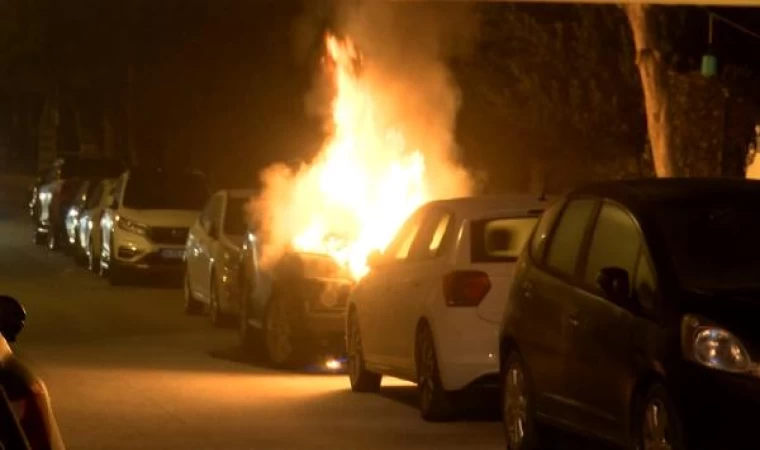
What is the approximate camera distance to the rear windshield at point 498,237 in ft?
45.6

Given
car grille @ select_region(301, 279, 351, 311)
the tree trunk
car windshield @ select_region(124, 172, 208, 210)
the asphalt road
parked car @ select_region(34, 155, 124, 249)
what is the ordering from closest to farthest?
the asphalt road, car grille @ select_region(301, 279, 351, 311), the tree trunk, car windshield @ select_region(124, 172, 208, 210), parked car @ select_region(34, 155, 124, 249)

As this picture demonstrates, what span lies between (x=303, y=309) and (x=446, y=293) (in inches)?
178

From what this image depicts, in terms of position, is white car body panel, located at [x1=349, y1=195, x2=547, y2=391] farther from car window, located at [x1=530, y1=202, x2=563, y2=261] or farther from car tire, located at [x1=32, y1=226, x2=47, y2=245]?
car tire, located at [x1=32, y1=226, x2=47, y2=245]

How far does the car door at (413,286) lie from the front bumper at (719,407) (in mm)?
4503

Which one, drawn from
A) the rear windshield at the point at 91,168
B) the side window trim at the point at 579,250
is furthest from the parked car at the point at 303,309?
the rear windshield at the point at 91,168

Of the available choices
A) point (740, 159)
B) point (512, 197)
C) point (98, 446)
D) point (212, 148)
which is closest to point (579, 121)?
point (740, 159)

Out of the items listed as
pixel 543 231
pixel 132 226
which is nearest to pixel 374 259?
pixel 543 231

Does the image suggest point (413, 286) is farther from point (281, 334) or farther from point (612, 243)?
point (281, 334)

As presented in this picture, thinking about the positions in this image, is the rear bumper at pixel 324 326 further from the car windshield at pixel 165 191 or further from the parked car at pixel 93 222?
the parked car at pixel 93 222

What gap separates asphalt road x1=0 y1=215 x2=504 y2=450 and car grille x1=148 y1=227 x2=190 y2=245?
415cm

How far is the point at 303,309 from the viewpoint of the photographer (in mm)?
18062

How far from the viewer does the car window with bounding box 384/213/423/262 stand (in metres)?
15.0

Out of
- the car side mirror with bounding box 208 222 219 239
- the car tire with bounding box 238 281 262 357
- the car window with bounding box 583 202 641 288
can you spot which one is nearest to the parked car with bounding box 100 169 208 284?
the car side mirror with bounding box 208 222 219 239

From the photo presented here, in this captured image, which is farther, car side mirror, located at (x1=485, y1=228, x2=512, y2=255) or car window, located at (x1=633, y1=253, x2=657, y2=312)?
car side mirror, located at (x1=485, y1=228, x2=512, y2=255)
